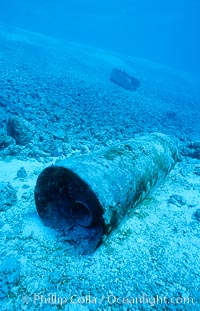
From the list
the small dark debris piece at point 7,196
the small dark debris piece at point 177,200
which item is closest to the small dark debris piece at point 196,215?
the small dark debris piece at point 177,200

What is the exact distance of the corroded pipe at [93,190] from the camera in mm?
2129

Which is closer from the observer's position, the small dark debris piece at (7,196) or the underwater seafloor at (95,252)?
the underwater seafloor at (95,252)

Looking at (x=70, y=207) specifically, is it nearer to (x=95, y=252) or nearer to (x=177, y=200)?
(x=95, y=252)

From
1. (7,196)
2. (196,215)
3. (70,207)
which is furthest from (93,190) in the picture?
(196,215)

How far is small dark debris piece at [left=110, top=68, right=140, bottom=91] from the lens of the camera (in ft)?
41.6

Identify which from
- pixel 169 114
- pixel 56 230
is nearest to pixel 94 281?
pixel 56 230

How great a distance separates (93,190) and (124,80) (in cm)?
1188

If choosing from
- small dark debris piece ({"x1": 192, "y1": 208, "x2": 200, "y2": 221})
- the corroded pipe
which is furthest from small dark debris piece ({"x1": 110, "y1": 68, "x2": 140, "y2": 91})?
the corroded pipe

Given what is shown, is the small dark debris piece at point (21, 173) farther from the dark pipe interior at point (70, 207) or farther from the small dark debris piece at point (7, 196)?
the dark pipe interior at point (70, 207)

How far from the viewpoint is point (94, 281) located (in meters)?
2.12

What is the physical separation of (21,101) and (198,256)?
5736mm

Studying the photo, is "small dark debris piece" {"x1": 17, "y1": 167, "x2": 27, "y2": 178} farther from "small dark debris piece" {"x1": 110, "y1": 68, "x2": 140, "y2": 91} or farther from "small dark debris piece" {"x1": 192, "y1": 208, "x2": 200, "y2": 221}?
"small dark debris piece" {"x1": 110, "y1": 68, "x2": 140, "y2": 91}

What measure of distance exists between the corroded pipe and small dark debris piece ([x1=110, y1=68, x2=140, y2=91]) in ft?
34.5

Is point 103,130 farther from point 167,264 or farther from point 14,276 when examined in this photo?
point 14,276
